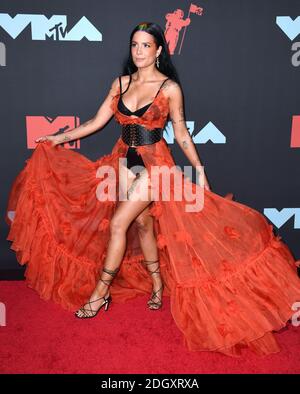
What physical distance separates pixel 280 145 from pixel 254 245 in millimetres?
1036

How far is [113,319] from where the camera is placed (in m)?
2.78

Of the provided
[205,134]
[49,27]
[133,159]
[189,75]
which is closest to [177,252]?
[133,159]

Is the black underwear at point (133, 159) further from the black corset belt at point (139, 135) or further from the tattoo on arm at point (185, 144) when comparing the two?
the tattoo on arm at point (185, 144)

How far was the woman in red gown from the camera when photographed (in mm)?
2451

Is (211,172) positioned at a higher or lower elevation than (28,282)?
higher

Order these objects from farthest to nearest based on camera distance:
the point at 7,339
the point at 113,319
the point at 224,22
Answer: the point at 224,22
the point at 113,319
the point at 7,339

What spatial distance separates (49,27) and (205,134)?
4.11 feet

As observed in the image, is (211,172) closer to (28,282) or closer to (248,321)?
(248,321)

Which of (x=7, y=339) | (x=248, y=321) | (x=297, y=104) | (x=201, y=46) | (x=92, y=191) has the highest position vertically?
(x=201, y=46)

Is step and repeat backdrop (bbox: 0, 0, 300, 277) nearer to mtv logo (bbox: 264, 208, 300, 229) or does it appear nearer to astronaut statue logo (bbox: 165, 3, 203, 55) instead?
astronaut statue logo (bbox: 165, 3, 203, 55)

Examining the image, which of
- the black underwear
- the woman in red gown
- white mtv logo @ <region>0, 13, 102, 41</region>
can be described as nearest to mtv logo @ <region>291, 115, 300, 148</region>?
the woman in red gown

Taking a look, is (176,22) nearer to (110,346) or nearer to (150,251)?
(150,251)

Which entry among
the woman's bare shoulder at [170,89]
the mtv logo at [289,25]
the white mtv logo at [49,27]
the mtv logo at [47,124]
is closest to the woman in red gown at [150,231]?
the woman's bare shoulder at [170,89]

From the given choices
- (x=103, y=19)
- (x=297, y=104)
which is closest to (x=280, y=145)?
(x=297, y=104)
